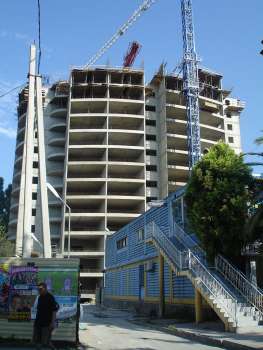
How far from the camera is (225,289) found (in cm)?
1808

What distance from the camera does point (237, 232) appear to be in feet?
62.9

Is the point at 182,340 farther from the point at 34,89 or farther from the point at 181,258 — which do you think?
the point at 34,89

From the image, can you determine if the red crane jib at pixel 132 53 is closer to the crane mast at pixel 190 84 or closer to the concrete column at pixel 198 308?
the crane mast at pixel 190 84

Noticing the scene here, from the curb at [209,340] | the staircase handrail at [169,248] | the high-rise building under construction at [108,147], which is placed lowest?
the curb at [209,340]

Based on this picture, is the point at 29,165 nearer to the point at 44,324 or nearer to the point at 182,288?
the point at 182,288

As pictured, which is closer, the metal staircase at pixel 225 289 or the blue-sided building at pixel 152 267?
the metal staircase at pixel 225 289

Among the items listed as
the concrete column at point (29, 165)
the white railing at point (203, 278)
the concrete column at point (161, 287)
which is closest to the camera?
the white railing at point (203, 278)

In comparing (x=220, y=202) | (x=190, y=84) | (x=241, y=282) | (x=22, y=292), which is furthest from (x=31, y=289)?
(x=190, y=84)

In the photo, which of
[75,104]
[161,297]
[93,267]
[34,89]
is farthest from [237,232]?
[75,104]

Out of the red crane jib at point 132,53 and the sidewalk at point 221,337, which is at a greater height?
the red crane jib at point 132,53

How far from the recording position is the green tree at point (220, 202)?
19281 millimetres

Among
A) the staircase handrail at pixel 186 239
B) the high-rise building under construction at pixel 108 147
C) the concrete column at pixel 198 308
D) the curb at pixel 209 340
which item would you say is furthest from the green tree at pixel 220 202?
the high-rise building under construction at pixel 108 147

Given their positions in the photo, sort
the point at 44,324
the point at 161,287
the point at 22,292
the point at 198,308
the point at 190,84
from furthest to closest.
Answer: the point at 190,84, the point at 161,287, the point at 198,308, the point at 22,292, the point at 44,324

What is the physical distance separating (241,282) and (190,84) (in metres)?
62.7
